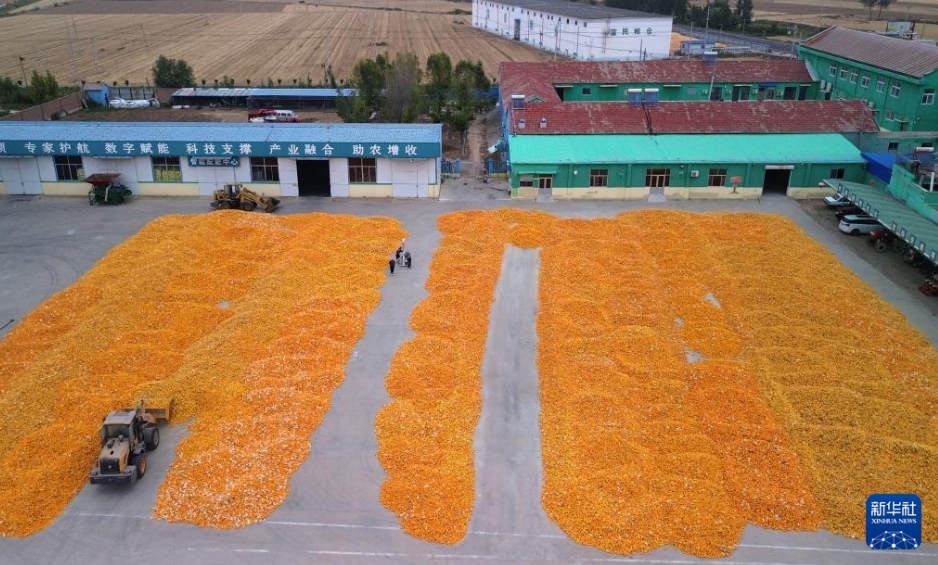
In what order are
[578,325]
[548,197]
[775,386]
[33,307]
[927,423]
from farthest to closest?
[548,197] → [33,307] → [578,325] → [775,386] → [927,423]

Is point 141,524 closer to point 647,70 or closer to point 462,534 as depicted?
point 462,534

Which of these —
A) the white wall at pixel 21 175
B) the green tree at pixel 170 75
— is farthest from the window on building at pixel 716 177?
the green tree at pixel 170 75

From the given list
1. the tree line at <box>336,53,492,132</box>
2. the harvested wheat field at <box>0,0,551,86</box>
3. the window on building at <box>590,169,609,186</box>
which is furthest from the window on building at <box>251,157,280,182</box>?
the harvested wheat field at <box>0,0,551,86</box>

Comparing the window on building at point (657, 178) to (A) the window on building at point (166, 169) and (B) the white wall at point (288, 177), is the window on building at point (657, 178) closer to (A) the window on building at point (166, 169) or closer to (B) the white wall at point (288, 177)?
(B) the white wall at point (288, 177)

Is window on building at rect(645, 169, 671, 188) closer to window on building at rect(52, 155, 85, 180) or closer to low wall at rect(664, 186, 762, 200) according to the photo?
low wall at rect(664, 186, 762, 200)

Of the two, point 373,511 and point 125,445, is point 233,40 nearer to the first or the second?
point 125,445

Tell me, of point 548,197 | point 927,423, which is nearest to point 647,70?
point 548,197
